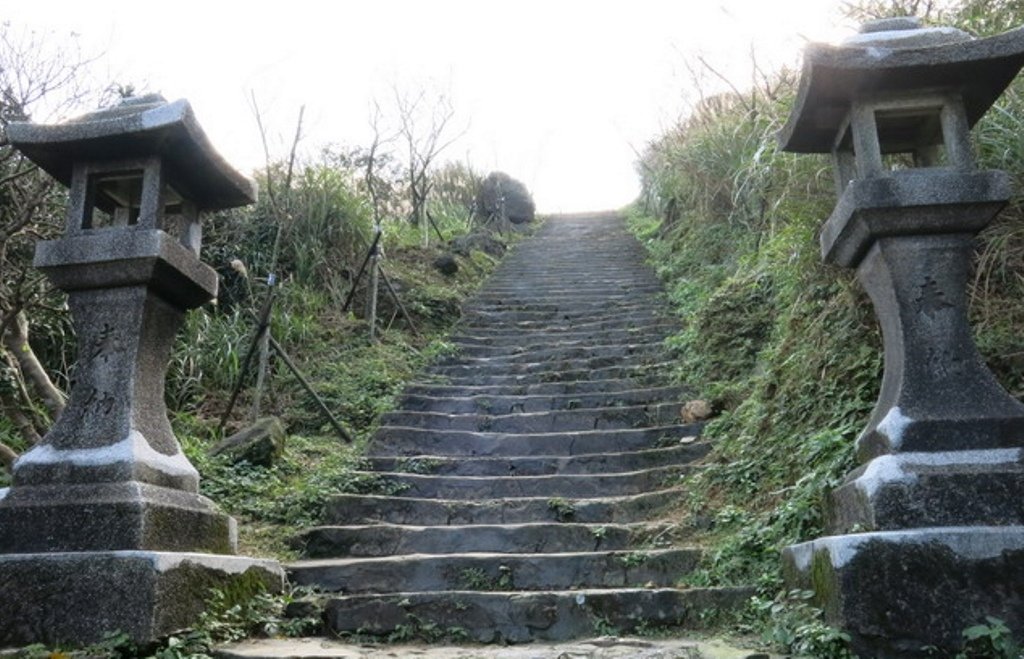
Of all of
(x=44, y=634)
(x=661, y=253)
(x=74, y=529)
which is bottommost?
(x=44, y=634)

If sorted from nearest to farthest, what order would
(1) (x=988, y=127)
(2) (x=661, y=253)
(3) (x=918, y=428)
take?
(3) (x=918, y=428), (1) (x=988, y=127), (2) (x=661, y=253)

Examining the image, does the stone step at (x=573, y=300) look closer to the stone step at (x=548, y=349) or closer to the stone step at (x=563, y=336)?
the stone step at (x=563, y=336)

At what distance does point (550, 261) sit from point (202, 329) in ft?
23.3

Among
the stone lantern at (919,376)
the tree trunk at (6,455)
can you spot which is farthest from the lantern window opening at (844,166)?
the tree trunk at (6,455)

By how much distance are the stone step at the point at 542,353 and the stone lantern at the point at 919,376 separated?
438cm

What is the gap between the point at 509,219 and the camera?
63.0 feet

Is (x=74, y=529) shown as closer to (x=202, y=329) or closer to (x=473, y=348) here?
(x=202, y=329)

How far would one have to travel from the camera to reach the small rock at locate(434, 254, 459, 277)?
11648mm

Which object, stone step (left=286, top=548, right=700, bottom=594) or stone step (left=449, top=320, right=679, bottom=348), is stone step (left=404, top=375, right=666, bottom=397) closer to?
stone step (left=449, top=320, right=679, bottom=348)

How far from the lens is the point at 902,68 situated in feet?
10.5

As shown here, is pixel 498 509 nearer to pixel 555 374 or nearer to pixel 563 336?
pixel 555 374

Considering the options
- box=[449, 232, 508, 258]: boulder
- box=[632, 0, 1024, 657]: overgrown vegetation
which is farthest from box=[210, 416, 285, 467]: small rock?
box=[449, 232, 508, 258]: boulder

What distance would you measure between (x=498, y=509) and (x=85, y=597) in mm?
2642

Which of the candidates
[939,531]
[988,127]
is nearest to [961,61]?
[988,127]
